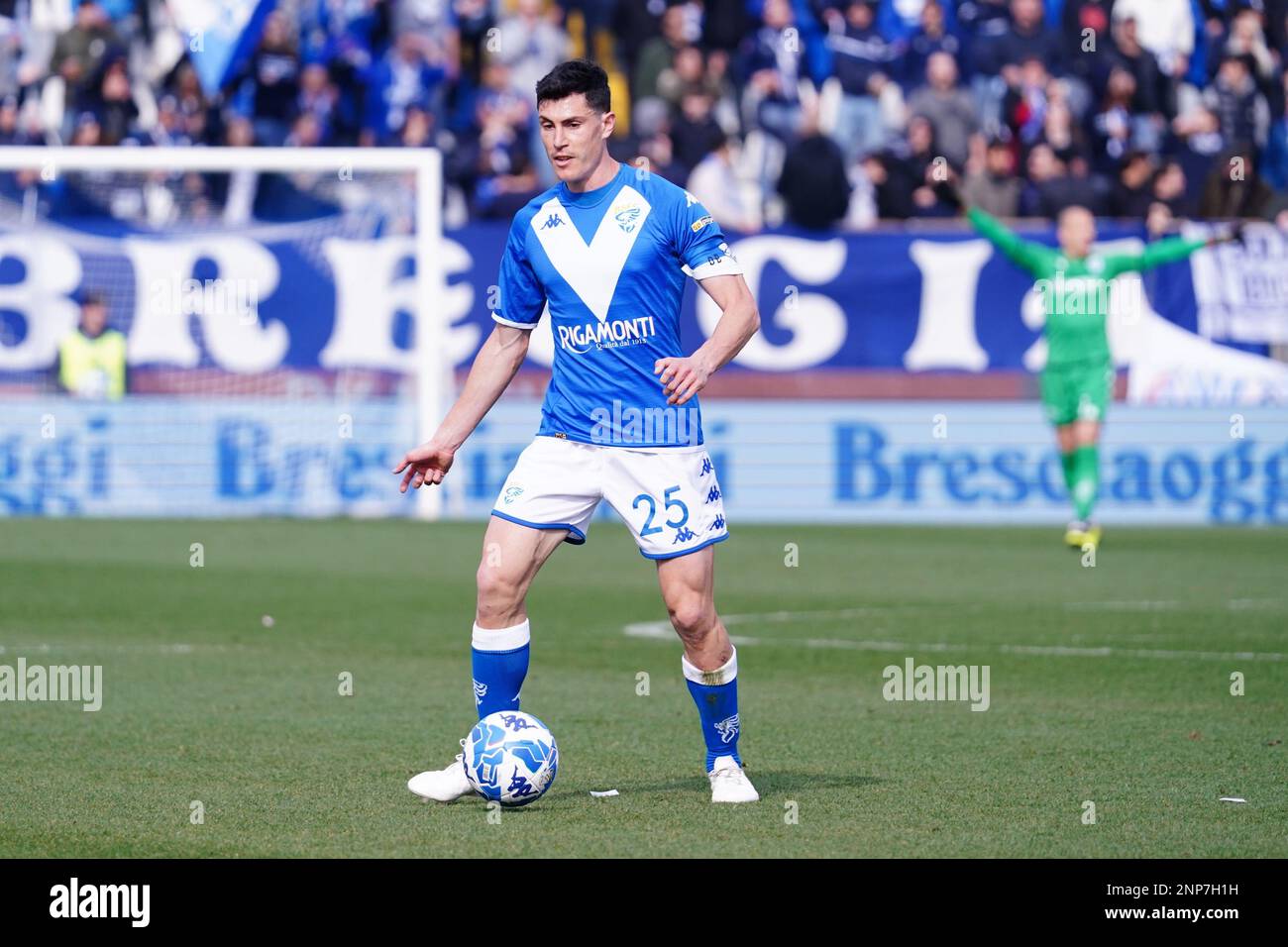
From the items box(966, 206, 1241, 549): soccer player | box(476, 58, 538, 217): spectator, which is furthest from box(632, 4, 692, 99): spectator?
box(966, 206, 1241, 549): soccer player

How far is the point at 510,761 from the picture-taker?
6.77m

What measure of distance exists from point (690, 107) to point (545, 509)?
15509 millimetres

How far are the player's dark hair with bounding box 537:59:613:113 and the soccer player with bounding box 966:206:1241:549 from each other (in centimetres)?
1068

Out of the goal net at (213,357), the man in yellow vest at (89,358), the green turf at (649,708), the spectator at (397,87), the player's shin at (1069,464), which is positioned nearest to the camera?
the green turf at (649,708)

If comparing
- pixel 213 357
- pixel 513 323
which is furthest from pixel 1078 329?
pixel 513 323

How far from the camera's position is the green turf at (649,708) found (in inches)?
254

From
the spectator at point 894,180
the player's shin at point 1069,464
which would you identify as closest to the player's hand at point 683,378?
the player's shin at point 1069,464

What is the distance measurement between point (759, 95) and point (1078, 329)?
619 cm

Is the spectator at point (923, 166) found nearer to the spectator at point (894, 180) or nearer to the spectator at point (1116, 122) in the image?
the spectator at point (894, 180)

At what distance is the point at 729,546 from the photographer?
17.9 metres

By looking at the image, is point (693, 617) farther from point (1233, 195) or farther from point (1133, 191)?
point (1233, 195)

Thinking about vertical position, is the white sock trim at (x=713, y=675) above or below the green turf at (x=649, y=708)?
above

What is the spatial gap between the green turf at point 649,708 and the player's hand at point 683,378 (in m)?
1.28

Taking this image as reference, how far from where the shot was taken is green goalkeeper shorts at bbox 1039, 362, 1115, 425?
17.6 metres
